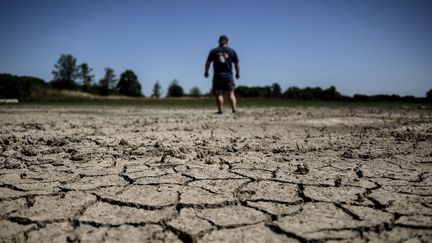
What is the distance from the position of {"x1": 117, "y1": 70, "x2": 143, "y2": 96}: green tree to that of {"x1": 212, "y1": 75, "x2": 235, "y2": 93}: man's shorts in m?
64.7

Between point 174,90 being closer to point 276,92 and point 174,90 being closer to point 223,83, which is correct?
point 276,92

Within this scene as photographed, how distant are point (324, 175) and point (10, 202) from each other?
1.73 metres

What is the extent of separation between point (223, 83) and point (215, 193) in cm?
565

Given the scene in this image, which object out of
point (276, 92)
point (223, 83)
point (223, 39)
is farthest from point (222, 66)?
point (276, 92)

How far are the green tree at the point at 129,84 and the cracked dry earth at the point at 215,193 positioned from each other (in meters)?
68.7

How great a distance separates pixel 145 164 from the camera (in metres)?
2.35

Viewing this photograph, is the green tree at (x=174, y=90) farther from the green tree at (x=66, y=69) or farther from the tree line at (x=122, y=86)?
the green tree at (x=66, y=69)

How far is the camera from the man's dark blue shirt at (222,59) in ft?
23.4

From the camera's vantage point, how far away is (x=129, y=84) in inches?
2766

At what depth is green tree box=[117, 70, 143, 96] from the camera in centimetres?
6975

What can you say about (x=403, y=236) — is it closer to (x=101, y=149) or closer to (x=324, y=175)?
(x=324, y=175)

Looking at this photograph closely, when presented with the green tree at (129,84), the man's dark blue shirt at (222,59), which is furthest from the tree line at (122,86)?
the man's dark blue shirt at (222,59)

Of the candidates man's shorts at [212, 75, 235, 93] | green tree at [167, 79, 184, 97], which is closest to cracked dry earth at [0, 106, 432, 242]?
man's shorts at [212, 75, 235, 93]

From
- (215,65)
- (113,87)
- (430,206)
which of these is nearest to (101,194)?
(430,206)
